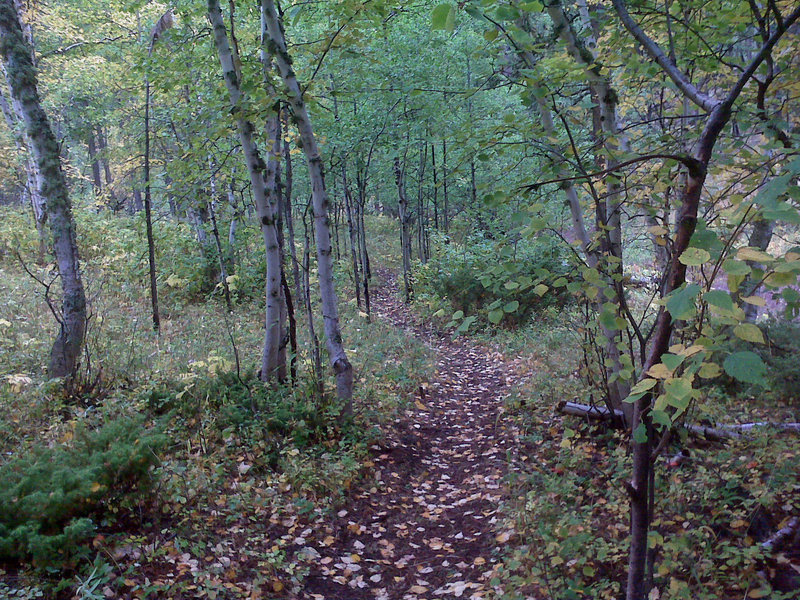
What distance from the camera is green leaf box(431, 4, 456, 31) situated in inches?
62.7

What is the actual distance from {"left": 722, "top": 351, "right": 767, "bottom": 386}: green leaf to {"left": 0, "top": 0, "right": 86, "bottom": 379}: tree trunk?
6.69m

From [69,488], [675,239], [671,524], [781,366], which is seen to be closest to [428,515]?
[671,524]

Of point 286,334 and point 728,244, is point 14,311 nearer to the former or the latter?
point 286,334

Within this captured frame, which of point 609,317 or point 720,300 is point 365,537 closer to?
point 609,317

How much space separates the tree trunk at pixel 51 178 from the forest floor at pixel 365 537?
285 centimetres

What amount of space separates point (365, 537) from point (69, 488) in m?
2.47

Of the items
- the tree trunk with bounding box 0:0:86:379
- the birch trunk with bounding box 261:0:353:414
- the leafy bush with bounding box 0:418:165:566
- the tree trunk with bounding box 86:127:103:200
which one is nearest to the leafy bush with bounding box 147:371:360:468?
the birch trunk with bounding box 261:0:353:414

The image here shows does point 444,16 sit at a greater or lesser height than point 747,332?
greater

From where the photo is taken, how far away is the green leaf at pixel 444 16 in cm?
159

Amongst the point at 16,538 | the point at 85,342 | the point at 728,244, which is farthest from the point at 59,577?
the point at 728,244

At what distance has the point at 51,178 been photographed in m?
6.14

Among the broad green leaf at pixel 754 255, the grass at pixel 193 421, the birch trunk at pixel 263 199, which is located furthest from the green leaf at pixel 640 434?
the birch trunk at pixel 263 199

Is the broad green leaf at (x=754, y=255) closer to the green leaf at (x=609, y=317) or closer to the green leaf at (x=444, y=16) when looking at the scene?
the green leaf at (x=609, y=317)

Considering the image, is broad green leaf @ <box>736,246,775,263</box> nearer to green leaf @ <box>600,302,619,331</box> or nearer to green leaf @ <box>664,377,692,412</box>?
green leaf @ <box>664,377,692,412</box>
